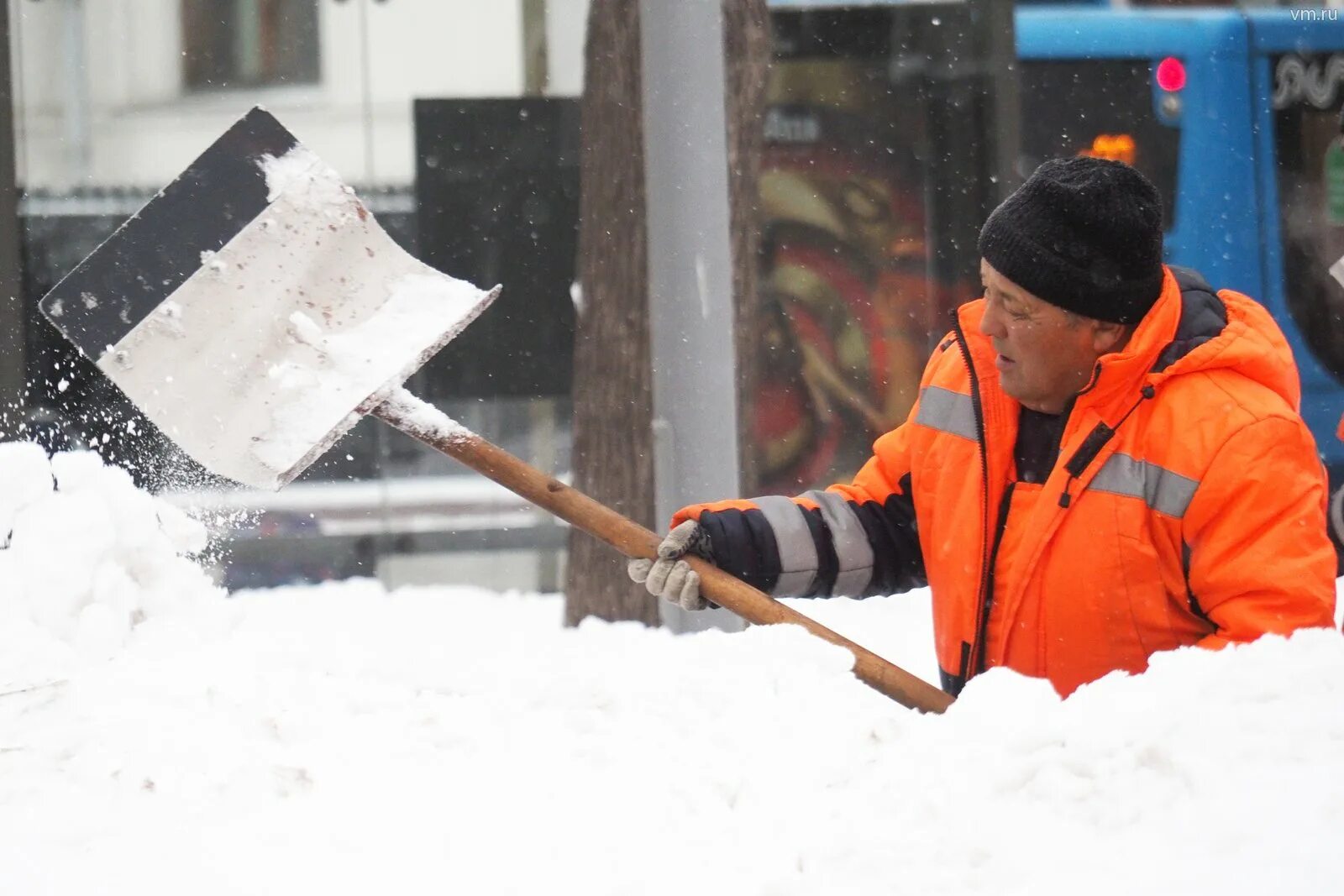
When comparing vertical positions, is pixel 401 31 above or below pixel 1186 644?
above

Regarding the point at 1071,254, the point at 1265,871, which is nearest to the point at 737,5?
the point at 1071,254

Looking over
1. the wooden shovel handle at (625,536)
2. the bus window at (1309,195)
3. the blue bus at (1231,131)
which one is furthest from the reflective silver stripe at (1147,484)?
the bus window at (1309,195)

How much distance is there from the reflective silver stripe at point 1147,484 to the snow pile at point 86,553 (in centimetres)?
179

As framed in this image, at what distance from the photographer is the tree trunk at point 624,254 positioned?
16.6ft

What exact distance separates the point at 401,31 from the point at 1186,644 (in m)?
4.52

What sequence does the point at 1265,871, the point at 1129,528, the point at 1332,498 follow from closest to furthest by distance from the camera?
the point at 1265,871 → the point at 1129,528 → the point at 1332,498

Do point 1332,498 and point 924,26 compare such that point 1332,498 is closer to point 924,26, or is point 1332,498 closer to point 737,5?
point 924,26

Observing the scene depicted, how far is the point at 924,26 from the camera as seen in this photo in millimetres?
5969

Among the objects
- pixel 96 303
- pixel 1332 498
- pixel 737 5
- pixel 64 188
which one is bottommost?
pixel 1332 498

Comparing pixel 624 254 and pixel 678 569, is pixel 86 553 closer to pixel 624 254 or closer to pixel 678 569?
pixel 678 569

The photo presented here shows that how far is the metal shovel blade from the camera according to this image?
2.58 meters

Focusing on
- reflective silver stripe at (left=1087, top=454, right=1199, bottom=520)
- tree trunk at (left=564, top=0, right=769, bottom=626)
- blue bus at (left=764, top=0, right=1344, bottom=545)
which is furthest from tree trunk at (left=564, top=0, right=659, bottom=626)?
reflective silver stripe at (left=1087, top=454, right=1199, bottom=520)

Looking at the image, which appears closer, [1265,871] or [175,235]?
[1265,871]

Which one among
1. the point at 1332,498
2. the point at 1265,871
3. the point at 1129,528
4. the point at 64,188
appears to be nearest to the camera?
the point at 1265,871
